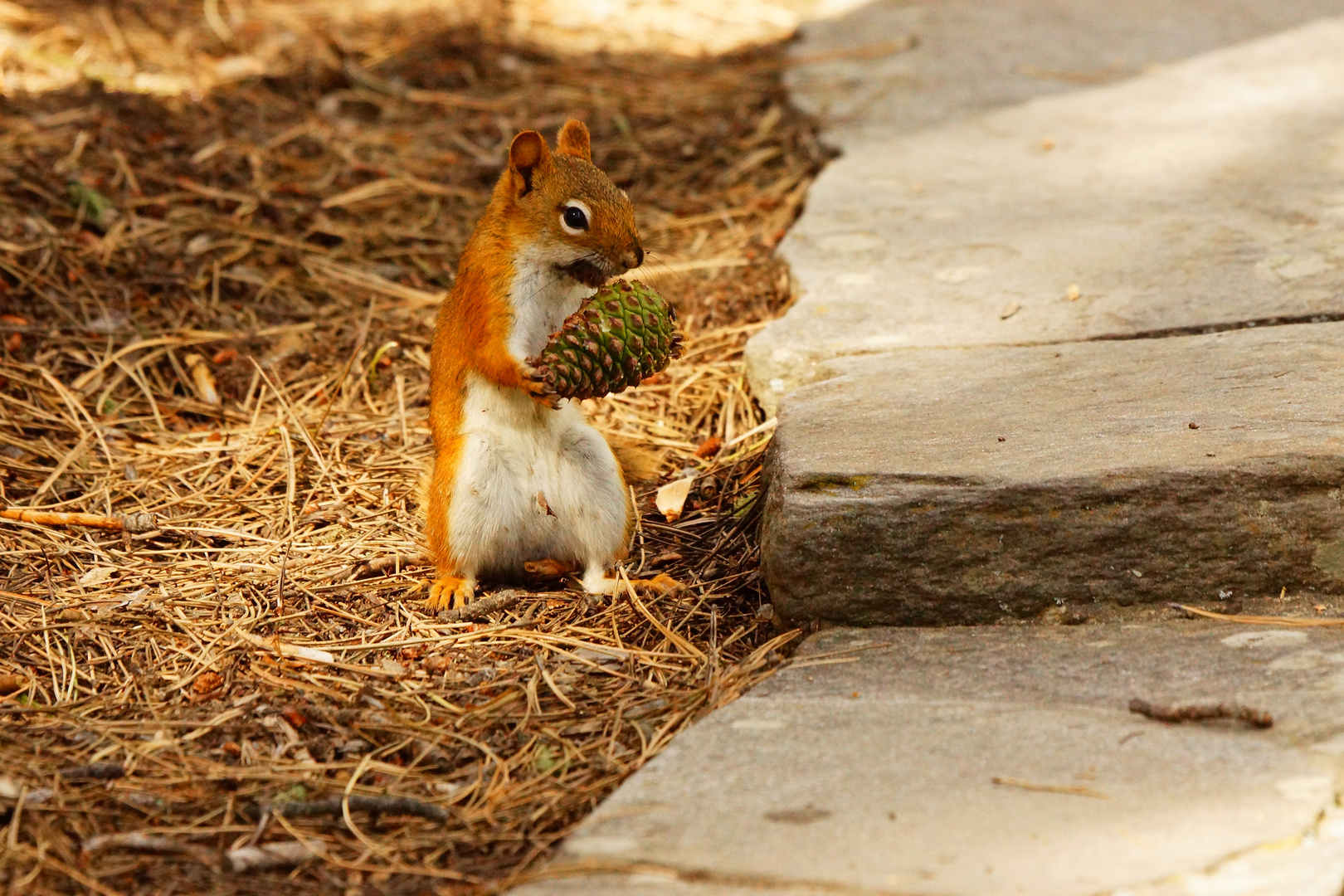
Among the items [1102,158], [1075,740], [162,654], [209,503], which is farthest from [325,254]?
[1075,740]

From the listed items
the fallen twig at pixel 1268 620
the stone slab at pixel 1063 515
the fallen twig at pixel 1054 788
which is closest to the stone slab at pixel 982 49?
the stone slab at pixel 1063 515

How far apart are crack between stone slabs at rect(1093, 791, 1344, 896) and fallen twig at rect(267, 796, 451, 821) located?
905 mm

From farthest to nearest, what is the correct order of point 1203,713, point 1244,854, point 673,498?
point 673,498, point 1203,713, point 1244,854

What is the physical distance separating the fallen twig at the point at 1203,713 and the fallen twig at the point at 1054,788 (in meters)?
0.23


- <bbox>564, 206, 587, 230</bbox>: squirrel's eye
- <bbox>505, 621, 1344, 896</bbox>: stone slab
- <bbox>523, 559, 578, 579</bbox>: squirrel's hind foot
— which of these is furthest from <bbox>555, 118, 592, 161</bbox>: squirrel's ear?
<bbox>505, 621, 1344, 896</bbox>: stone slab

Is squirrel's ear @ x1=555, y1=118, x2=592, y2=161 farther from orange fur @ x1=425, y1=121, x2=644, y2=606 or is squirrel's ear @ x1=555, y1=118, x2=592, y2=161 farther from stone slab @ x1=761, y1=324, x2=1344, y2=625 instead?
stone slab @ x1=761, y1=324, x2=1344, y2=625

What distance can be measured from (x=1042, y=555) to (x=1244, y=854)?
0.72m

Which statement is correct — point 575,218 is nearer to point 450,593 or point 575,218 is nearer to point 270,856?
point 450,593

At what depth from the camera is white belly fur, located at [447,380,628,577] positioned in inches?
103

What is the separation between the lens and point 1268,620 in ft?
6.86

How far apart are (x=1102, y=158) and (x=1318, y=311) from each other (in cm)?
136

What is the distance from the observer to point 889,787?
5.58 ft

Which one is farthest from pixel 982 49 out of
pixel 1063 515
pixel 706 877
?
pixel 706 877

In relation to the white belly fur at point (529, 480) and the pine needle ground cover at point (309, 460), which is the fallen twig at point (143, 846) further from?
the white belly fur at point (529, 480)
